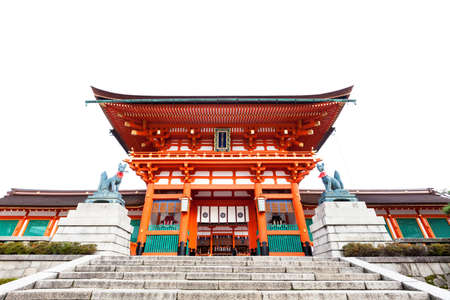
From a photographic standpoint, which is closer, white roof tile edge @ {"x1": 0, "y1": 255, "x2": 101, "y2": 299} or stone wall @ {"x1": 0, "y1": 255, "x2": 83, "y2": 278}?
white roof tile edge @ {"x1": 0, "y1": 255, "x2": 101, "y2": 299}

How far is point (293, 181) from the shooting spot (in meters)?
12.6

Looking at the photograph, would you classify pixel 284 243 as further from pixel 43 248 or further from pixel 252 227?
pixel 43 248

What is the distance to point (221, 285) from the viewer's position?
3969mm

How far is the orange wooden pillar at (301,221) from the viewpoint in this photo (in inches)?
425

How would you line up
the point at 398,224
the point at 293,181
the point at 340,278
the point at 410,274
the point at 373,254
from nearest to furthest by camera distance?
the point at 340,278, the point at 410,274, the point at 373,254, the point at 293,181, the point at 398,224

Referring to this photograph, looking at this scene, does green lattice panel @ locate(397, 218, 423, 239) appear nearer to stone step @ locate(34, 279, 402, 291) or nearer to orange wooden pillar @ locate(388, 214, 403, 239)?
orange wooden pillar @ locate(388, 214, 403, 239)

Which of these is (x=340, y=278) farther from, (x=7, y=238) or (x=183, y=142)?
(x=183, y=142)

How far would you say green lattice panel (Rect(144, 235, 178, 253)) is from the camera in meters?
Answer: 10.8

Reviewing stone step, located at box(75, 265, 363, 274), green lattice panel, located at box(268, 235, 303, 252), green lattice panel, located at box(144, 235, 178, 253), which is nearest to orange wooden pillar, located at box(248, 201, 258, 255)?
green lattice panel, located at box(268, 235, 303, 252)

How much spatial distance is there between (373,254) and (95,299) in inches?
280

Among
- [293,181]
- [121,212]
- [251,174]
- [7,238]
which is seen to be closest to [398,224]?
[293,181]

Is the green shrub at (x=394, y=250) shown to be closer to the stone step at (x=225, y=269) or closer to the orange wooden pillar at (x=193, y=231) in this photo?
the stone step at (x=225, y=269)

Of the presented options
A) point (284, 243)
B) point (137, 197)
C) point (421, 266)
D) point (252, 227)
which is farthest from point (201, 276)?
point (137, 197)

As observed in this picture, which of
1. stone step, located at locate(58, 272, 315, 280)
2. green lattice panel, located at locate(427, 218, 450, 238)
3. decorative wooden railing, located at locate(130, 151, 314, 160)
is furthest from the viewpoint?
A: green lattice panel, located at locate(427, 218, 450, 238)
